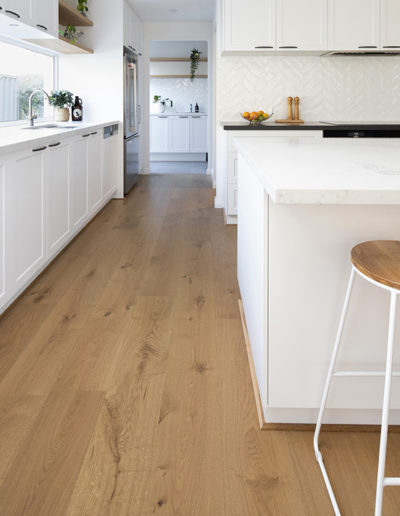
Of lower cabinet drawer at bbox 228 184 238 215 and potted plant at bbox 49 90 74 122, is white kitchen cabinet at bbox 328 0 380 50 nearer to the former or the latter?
lower cabinet drawer at bbox 228 184 238 215

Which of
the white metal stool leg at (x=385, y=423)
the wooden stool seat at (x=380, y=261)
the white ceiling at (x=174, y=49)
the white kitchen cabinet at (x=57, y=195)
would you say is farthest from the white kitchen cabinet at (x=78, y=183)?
the white ceiling at (x=174, y=49)

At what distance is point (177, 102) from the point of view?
1170 centimetres

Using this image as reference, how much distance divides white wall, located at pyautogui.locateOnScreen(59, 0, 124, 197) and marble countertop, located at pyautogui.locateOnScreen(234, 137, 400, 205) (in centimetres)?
474

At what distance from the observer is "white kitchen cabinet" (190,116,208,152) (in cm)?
1151

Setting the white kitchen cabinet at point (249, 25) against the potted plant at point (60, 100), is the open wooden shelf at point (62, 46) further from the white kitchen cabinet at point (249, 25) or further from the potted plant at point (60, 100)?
the white kitchen cabinet at point (249, 25)

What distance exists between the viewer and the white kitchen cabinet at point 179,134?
37.8ft

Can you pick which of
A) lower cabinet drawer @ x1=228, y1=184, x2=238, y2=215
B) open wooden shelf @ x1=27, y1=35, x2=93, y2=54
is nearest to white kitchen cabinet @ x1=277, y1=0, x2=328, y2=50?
lower cabinet drawer @ x1=228, y1=184, x2=238, y2=215

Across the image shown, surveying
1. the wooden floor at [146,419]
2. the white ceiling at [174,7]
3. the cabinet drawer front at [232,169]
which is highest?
the white ceiling at [174,7]

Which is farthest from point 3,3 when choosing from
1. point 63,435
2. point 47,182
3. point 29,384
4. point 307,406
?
point 307,406

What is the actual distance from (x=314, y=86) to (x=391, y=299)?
15.7 ft

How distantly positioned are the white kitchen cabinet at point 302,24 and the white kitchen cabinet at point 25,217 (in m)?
2.76

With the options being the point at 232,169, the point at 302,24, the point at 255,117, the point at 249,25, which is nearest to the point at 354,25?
the point at 302,24

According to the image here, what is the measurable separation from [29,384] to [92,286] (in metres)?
1.29

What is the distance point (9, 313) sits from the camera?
2.92 metres
